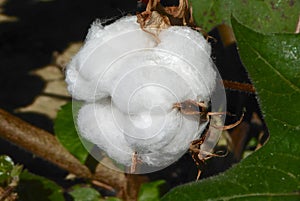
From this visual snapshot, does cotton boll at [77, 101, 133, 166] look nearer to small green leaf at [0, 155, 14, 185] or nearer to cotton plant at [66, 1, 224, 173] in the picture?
cotton plant at [66, 1, 224, 173]

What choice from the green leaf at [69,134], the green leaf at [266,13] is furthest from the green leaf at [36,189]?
the green leaf at [266,13]

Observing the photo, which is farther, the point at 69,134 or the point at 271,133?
the point at 69,134

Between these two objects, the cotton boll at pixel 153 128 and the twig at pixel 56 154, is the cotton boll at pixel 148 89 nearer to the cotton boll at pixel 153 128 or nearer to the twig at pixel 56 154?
the cotton boll at pixel 153 128

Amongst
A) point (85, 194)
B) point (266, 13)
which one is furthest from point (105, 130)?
point (85, 194)

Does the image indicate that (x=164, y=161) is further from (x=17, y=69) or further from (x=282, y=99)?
(x=17, y=69)

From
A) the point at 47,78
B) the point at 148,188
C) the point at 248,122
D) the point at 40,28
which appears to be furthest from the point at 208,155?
the point at 40,28

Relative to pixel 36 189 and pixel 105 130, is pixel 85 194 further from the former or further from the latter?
pixel 105 130
